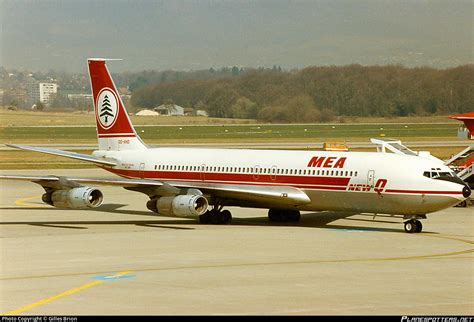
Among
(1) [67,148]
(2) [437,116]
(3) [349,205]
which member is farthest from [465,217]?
(2) [437,116]

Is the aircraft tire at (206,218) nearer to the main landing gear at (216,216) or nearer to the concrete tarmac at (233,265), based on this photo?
the main landing gear at (216,216)

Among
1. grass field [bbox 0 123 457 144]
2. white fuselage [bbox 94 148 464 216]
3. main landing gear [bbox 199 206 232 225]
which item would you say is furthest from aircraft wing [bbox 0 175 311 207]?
grass field [bbox 0 123 457 144]

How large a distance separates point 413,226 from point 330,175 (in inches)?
158

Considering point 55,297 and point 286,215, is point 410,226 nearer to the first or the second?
point 286,215

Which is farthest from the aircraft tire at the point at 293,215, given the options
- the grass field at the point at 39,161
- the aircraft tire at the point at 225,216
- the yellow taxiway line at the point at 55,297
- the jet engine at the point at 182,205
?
the grass field at the point at 39,161

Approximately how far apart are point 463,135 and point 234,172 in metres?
23.7

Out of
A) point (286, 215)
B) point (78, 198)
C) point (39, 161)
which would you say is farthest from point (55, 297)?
point (39, 161)

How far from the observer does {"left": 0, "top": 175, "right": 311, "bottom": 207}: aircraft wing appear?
39344mm

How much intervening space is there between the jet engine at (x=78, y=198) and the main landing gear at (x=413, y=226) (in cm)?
1257

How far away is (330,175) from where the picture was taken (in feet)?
127

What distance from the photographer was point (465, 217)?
1734 inches

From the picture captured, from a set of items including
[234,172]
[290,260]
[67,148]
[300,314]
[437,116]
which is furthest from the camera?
[437,116]

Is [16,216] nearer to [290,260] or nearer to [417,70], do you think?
[290,260]

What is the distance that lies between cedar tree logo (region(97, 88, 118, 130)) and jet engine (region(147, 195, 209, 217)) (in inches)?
349
